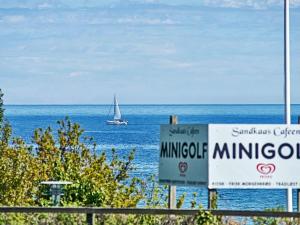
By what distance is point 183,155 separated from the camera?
54.6ft

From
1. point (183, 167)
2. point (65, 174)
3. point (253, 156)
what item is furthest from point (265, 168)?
point (65, 174)

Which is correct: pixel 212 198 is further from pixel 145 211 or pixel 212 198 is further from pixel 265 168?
pixel 145 211

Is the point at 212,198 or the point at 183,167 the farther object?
the point at 183,167

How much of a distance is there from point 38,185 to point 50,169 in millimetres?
1233

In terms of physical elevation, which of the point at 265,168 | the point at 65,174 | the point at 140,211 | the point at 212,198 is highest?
the point at 65,174

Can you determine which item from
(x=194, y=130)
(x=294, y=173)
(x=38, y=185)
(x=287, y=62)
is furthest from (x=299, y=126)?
(x=38, y=185)

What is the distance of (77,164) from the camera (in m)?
25.7

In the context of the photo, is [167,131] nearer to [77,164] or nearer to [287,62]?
[287,62]

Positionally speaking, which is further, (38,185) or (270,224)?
(38,185)

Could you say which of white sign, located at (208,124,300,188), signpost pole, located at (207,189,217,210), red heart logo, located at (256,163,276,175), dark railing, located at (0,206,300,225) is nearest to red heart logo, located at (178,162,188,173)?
white sign, located at (208,124,300,188)

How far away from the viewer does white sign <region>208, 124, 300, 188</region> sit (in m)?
16.2

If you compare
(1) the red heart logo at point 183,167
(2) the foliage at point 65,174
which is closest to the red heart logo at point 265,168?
(1) the red heart logo at point 183,167

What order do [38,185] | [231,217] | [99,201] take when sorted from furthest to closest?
[38,185] < [99,201] < [231,217]

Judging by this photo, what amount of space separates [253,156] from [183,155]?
4.09ft
